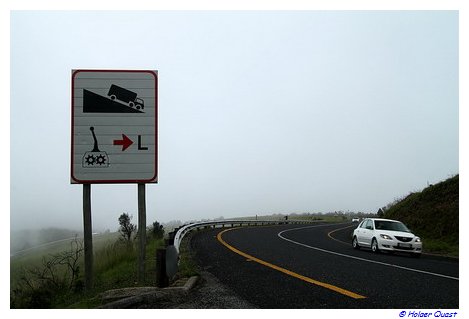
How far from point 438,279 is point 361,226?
10.4 meters

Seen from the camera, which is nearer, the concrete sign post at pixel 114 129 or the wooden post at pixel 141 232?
the wooden post at pixel 141 232

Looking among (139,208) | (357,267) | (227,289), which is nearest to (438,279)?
(357,267)

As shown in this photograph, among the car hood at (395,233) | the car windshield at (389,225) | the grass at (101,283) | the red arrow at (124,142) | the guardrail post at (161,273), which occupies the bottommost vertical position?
the grass at (101,283)

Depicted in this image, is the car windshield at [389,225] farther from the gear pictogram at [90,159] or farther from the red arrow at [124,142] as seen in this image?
the gear pictogram at [90,159]

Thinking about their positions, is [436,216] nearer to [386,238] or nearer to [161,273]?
[386,238]

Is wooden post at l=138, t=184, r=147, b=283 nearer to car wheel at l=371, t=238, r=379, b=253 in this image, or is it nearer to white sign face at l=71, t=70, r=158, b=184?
white sign face at l=71, t=70, r=158, b=184

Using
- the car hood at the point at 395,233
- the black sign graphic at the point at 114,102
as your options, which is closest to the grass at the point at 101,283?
the black sign graphic at the point at 114,102

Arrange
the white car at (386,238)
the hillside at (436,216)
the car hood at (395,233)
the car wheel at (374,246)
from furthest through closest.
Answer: the hillside at (436,216) < the car wheel at (374,246) < the car hood at (395,233) < the white car at (386,238)

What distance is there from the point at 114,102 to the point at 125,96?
0.27 metres

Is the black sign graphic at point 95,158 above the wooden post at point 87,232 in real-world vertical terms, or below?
above

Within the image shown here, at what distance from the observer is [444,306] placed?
638 cm

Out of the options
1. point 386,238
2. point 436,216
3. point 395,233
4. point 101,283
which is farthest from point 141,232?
point 436,216

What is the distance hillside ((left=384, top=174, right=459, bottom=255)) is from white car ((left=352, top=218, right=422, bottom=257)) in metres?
2.67

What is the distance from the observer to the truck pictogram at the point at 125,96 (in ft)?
30.8
